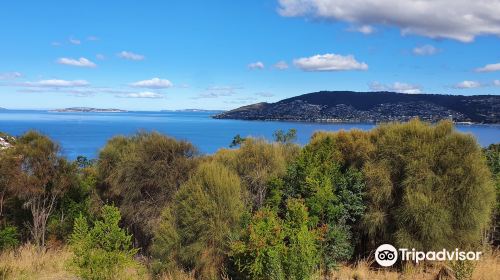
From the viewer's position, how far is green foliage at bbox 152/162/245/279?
10.2m

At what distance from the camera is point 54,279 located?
8.95 metres

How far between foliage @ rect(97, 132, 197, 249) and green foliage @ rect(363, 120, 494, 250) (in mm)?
8162

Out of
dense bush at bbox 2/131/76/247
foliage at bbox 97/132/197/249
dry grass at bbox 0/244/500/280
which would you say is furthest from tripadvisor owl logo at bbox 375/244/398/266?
dense bush at bbox 2/131/76/247

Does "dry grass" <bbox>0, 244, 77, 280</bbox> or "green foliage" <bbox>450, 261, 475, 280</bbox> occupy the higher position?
"green foliage" <bbox>450, 261, 475, 280</bbox>

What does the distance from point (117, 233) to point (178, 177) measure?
10416 mm

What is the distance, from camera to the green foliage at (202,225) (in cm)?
1024

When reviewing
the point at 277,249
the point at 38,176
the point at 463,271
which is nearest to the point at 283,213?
the point at 277,249

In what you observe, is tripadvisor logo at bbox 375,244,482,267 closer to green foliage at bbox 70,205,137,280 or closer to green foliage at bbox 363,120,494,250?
green foliage at bbox 363,120,494,250

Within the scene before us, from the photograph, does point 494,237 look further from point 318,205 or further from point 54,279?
point 54,279

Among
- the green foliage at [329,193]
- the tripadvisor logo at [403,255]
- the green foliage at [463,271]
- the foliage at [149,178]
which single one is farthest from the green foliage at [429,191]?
the foliage at [149,178]

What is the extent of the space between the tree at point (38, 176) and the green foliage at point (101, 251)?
9.11m

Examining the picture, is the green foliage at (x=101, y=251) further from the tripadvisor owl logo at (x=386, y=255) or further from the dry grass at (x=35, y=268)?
the tripadvisor owl logo at (x=386, y=255)

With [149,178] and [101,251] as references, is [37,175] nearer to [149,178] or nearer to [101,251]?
[149,178]

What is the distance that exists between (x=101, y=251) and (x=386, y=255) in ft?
26.2
